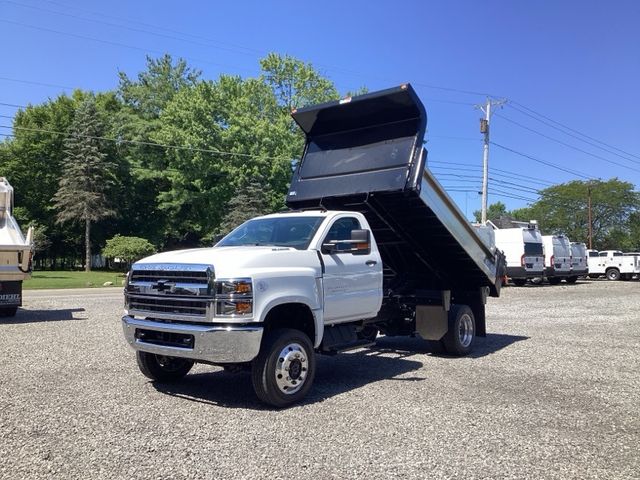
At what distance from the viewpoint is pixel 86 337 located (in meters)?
10.7

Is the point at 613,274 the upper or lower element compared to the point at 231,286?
lower

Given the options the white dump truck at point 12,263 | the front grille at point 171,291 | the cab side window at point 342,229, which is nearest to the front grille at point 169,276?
the front grille at point 171,291

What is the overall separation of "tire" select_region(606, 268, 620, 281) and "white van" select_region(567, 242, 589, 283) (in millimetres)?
6425

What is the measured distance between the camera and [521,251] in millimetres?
27625

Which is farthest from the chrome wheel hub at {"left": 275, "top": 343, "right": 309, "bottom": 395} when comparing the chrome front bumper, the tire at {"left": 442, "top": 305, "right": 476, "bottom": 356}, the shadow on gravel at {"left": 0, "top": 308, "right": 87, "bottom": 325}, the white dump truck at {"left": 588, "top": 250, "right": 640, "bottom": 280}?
the white dump truck at {"left": 588, "top": 250, "right": 640, "bottom": 280}

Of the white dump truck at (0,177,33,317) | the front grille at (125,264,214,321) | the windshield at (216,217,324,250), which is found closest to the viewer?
the front grille at (125,264,214,321)

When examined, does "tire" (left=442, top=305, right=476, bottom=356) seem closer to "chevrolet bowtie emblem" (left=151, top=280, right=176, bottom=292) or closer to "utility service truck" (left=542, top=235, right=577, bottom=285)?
"chevrolet bowtie emblem" (left=151, top=280, right=176, bottom=292)

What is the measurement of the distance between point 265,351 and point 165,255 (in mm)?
1664

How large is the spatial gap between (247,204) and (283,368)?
37.9 meters

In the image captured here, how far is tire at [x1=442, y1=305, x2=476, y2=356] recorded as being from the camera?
9195 mm

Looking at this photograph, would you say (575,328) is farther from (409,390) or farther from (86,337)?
(86,337)

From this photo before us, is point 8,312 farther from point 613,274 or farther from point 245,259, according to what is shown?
point 613,274

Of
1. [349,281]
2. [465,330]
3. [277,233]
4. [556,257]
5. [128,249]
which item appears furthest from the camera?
[128,249]

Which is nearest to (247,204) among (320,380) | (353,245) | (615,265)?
(615,265)
